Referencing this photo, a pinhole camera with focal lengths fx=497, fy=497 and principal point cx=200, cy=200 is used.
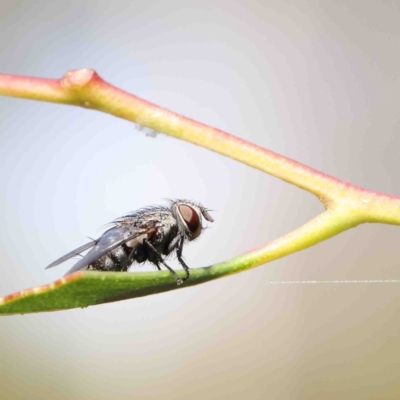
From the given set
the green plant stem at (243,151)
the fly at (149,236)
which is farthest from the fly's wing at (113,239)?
the green plant stem at (243,151)

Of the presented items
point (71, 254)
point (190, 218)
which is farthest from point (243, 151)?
point (71, 254)

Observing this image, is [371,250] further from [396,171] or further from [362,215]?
[362,215]

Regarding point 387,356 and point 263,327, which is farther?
point 263,327

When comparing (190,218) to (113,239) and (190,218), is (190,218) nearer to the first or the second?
(190,218)

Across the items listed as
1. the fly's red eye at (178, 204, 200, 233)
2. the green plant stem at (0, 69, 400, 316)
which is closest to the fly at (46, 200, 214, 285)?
the fly's red eye at (178, 204, 200, 233)

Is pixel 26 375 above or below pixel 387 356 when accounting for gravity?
above

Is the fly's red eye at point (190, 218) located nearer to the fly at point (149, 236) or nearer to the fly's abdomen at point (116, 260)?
the fly at point (149, 236)

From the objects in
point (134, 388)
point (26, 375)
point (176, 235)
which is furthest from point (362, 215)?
point (26, 375)
